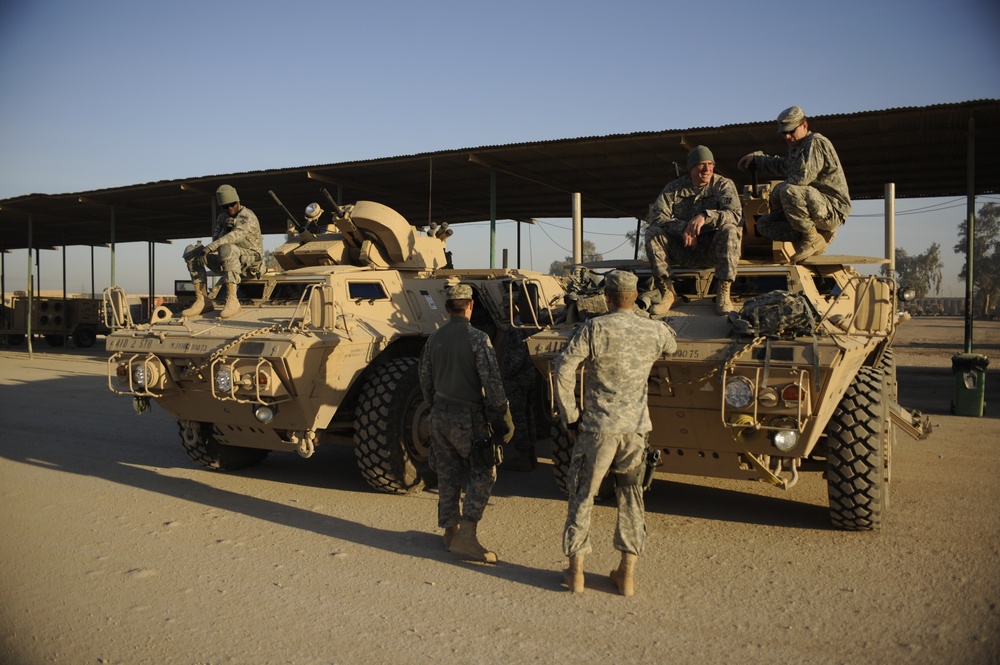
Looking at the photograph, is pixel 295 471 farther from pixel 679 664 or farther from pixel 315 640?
pixel 679 664

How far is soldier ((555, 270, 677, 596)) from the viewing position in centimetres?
424

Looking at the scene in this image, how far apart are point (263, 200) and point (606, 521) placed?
1585 cm

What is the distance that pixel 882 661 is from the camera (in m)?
3.52

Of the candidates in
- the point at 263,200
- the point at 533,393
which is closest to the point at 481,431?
the point at 533,393

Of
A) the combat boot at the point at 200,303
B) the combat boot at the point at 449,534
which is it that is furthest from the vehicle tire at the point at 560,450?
the combat boot at the point at 200,303

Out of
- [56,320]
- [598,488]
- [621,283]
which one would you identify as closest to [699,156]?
[621,283]

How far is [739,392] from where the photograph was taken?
193 inches

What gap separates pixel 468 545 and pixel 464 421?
2.37ft

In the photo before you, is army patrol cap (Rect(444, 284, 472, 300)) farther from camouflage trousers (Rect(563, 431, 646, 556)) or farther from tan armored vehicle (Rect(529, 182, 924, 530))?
camouflage trousers (Rect(563, 431, 646, 556))

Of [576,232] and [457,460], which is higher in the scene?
[576,232]

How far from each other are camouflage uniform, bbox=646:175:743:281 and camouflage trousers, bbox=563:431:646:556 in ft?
7.78

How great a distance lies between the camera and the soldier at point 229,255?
7.46m

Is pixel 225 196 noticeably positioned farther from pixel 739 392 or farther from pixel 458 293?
pixel 739 392

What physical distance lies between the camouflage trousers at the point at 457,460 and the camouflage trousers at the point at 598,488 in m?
0.79
